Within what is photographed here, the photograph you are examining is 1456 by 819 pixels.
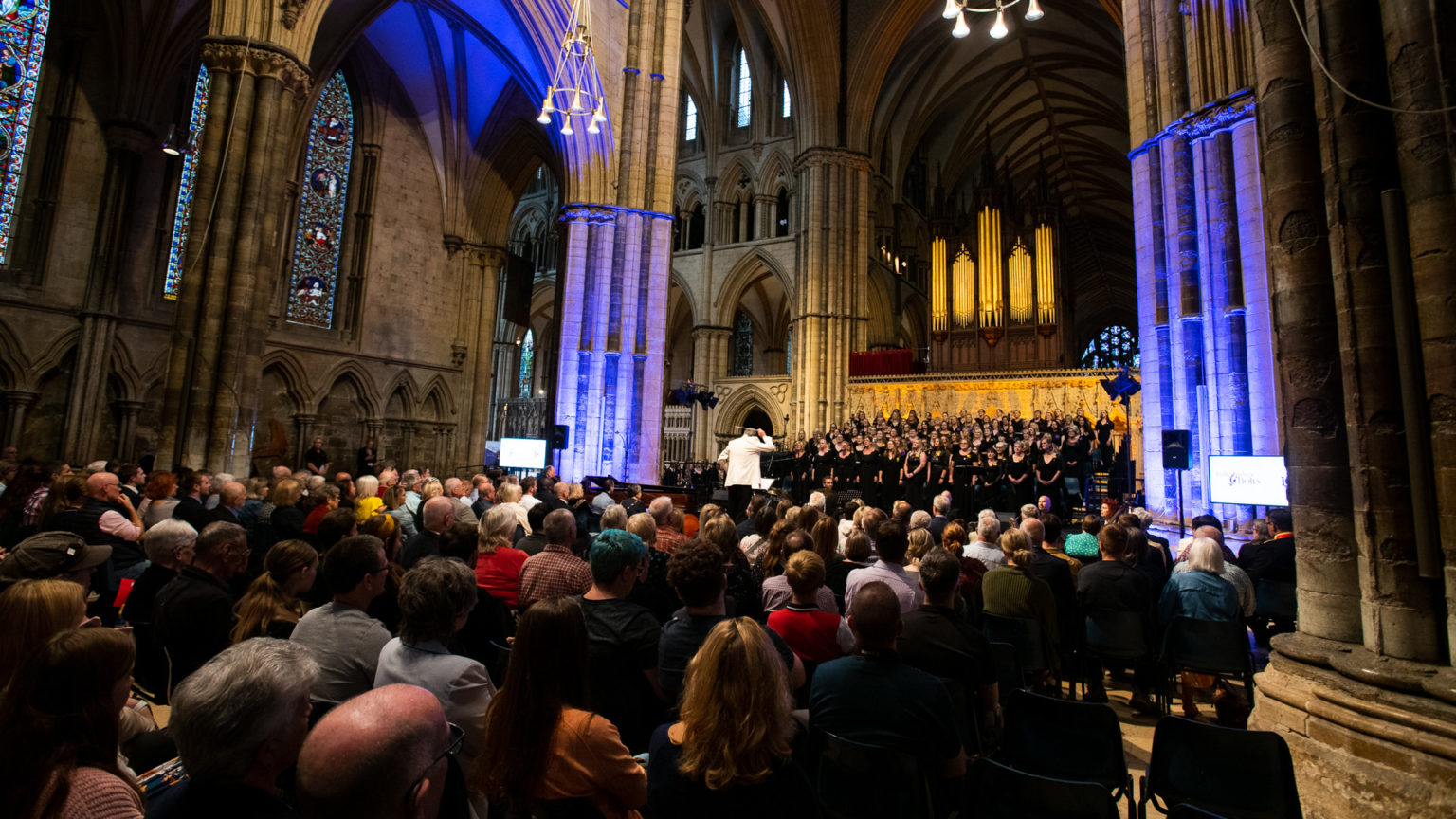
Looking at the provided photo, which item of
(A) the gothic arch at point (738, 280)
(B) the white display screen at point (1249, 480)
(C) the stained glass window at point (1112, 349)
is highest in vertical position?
(C) the stained glass window at point (1112, 349)

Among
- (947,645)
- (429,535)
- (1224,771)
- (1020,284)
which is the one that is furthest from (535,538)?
(1020,284)

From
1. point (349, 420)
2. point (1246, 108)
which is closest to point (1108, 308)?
point (1246, 108)

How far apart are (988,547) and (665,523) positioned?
224 centimetres

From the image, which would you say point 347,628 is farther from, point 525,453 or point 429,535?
point 525,453

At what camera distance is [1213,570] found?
14.1ft

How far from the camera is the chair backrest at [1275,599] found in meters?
4.93

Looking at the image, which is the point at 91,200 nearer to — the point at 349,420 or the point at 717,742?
the point at 349,420

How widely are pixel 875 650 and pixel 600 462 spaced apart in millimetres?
11717

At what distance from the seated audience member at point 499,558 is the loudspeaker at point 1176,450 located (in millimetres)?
7599

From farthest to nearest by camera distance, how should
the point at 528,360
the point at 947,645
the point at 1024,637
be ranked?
the point at 528,360
the point at 1024,637
the point at 947,645

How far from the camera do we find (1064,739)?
2.59 meters

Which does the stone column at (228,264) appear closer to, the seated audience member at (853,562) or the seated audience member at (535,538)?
the seated audience member at (535,538)

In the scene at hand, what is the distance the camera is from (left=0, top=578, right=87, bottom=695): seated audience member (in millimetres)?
1840

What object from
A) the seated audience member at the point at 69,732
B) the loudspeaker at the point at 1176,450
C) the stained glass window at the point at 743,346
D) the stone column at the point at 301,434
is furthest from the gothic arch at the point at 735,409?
the seated audience member at the point at 69,732
